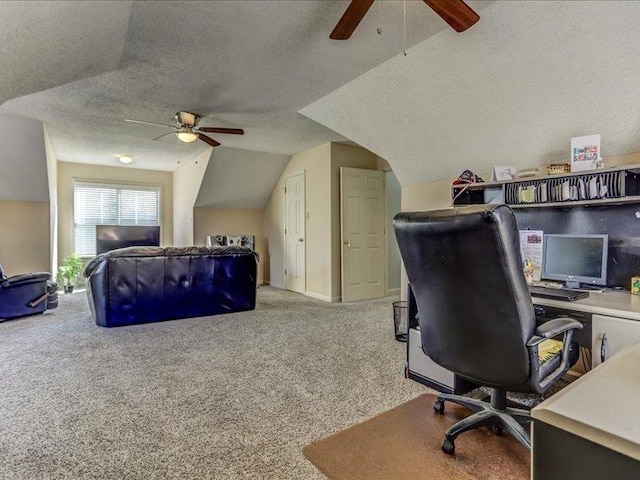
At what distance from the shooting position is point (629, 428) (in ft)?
2.03

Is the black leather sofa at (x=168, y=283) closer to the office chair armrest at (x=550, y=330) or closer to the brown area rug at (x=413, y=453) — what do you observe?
the brown area rug at (x=413, y=453)

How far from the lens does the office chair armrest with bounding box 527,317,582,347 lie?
1.51 meters

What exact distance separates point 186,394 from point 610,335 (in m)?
2.54

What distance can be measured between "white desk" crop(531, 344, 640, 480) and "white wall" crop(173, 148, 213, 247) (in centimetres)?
638

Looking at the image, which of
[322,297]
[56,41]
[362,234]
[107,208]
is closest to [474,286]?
[56,41]

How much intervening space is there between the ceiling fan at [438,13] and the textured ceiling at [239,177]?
456cm

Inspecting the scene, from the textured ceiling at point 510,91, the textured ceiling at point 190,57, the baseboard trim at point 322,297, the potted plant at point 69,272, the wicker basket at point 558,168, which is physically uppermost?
the textured ceiling at point 190,57

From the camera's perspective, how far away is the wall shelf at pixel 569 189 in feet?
7.71

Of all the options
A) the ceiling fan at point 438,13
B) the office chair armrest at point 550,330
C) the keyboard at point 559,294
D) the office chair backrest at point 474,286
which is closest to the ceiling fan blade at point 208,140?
the ceiling fan at point 438,13

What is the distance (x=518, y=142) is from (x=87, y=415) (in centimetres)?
372

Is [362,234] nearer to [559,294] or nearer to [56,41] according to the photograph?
[559,294]

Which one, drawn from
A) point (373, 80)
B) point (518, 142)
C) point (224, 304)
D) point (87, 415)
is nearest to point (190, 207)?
point (224, 304)

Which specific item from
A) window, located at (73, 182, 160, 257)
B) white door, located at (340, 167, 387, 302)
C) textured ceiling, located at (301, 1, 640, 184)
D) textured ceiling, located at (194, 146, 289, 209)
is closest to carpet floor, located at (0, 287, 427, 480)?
white door, located at (340, 167, 387, 302)

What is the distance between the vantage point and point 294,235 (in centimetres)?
673
